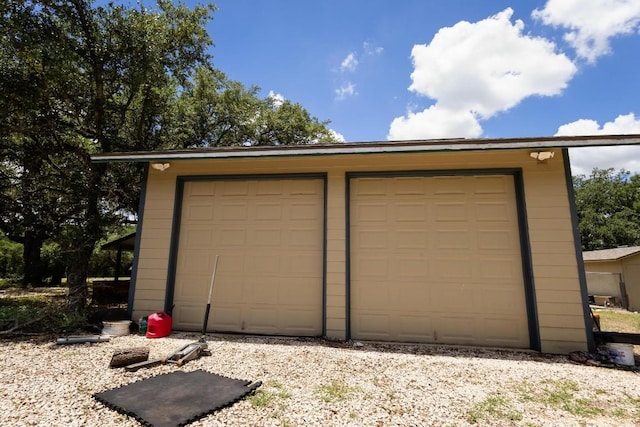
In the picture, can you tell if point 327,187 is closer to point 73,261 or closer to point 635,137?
point 635,137

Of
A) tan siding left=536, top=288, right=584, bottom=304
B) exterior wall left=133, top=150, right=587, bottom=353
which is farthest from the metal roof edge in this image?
tan siding left=536, top=288, right=584, bottom=304

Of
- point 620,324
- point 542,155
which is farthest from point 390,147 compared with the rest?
point 620,324

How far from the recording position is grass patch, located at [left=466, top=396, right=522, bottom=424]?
254cm

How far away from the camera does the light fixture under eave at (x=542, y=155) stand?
4965 millimetres

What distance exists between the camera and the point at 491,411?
2662 mm

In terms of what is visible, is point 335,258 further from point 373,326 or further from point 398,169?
point 398,169

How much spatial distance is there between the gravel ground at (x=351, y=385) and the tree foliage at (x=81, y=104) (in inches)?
144

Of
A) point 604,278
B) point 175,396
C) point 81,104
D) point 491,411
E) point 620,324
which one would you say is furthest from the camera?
point 604,278

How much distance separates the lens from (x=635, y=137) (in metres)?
4.32

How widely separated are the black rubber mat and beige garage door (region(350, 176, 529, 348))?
2677 mm

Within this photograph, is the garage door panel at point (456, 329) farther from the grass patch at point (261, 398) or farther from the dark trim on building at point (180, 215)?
the grass patch at point (261, 398)

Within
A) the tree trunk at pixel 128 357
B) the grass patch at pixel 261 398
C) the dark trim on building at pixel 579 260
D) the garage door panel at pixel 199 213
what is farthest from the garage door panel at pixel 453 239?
the tree trunk at pixel 128 357

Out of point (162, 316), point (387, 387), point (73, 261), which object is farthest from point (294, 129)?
point (387, 387)

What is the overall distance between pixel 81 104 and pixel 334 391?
29.2 ft
